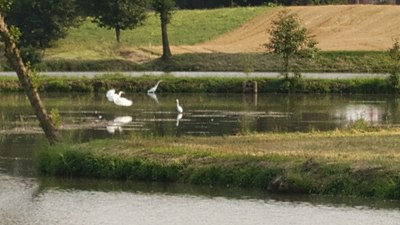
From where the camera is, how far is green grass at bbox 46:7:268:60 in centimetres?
8162

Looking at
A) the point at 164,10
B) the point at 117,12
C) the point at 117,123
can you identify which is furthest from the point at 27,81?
the point at 117,12

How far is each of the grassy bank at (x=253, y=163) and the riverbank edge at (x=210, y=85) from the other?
2663 centimetres

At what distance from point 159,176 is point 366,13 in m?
65.5

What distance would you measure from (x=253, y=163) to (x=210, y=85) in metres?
33.2

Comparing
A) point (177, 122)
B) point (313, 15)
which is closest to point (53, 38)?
point (313, 15)

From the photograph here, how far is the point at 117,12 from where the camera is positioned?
8550cm

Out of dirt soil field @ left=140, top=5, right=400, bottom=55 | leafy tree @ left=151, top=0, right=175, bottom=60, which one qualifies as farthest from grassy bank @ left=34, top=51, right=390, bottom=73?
dirt soil field @ left=140, top=5, right=400, bottom=55

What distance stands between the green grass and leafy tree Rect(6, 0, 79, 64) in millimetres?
1068

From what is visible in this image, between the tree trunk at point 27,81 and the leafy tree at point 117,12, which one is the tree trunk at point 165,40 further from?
the tree trunk at point 27,81

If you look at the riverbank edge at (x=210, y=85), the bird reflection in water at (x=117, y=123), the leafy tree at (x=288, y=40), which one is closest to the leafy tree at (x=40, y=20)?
the riverbank edge at (x=210, y=85)

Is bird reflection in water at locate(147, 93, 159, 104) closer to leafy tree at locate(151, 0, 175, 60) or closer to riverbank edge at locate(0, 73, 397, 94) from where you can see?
riverbank edge at locate(0, 73, 397, 94)

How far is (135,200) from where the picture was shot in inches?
984

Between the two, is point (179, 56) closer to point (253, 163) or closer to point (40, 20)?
point (40, 20)

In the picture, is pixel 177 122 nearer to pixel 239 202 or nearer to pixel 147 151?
pixel 147 151
